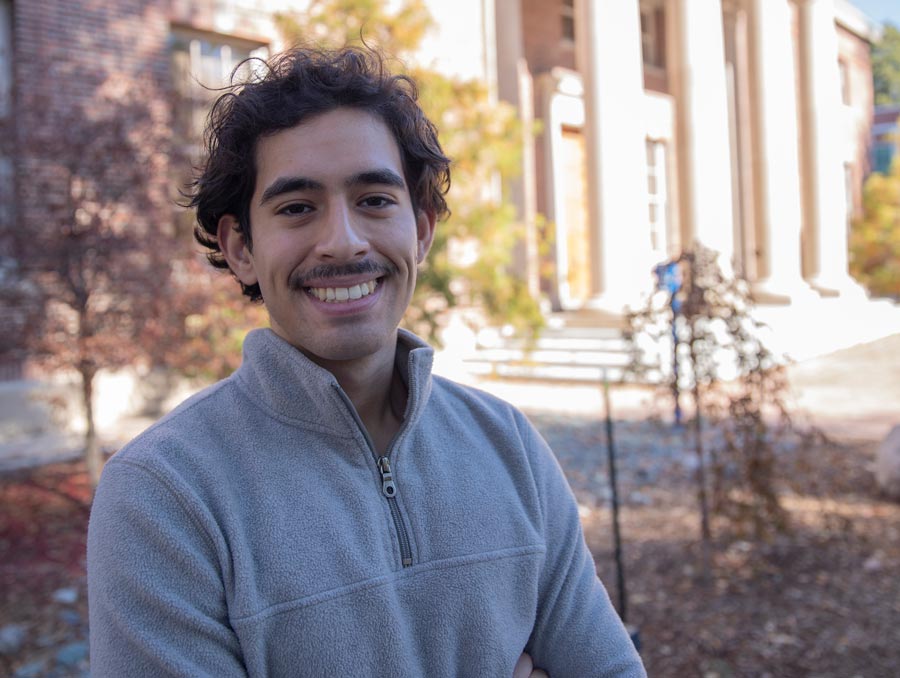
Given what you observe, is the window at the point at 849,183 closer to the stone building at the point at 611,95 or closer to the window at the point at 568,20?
the stone building at the point at 611,95

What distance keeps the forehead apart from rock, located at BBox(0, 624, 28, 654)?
10.6 feet

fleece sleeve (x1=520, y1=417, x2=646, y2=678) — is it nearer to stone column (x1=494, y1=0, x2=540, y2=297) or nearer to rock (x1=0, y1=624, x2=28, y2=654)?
rock (x1=0, y1=624, x2=28, y2=654)

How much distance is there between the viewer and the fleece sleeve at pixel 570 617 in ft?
5.63

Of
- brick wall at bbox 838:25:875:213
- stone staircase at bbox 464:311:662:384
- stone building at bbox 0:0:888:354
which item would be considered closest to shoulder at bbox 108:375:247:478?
stone building at bbox 0:0:888:354

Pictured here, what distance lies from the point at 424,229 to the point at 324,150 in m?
0.50

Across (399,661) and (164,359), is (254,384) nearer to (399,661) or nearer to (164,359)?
(399,661)

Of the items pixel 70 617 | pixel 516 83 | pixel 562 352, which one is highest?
pixel 516 83

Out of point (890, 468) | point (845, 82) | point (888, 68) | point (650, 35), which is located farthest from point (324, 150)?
point (888, 68)

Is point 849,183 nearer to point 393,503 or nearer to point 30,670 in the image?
point 30,670

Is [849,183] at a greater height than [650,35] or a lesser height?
lesser

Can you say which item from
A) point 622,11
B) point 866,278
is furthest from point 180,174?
point 866,278

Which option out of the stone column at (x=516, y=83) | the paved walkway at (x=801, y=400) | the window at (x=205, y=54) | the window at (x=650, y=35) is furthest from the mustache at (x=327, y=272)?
the window at (x=650, y=35)

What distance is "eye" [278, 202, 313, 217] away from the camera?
5.20 ft

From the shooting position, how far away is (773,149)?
50.3 feet
